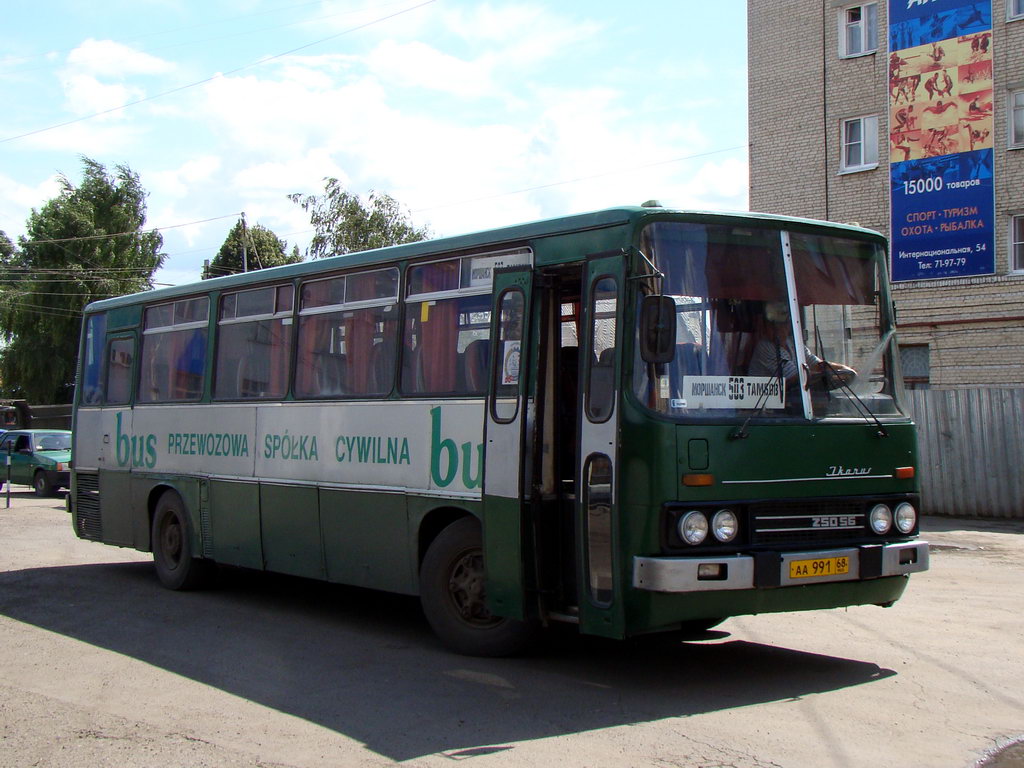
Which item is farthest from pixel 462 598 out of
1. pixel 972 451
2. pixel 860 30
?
pixel 860 30

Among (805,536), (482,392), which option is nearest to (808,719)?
(805,536)

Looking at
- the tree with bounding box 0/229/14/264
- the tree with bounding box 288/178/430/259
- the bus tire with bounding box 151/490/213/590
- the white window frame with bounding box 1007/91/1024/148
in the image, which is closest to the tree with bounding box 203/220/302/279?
the tree with bounding box 0/229/14/264

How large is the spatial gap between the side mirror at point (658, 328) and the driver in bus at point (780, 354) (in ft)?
2.46

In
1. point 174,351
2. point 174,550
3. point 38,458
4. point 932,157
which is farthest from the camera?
point 38,458

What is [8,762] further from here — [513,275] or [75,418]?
[75,418]

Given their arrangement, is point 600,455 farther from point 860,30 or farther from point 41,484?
point 41,484

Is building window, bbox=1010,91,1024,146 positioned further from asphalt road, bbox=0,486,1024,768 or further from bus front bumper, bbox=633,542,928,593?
bus front bumper, bbox=633,542,928,593

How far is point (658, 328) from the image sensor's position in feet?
21.9

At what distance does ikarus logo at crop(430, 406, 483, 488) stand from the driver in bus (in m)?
2.08

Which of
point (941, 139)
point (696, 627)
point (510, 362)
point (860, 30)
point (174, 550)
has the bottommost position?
point (696, 627)

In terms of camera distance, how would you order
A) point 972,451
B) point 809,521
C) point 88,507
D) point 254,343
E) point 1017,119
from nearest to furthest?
point 809,521, point 254,343, point 88,507, point 972,451, point 1017,119

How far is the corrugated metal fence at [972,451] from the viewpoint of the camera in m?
19.7

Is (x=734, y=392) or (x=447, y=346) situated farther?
(x=447, y=346)

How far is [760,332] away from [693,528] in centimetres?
134
